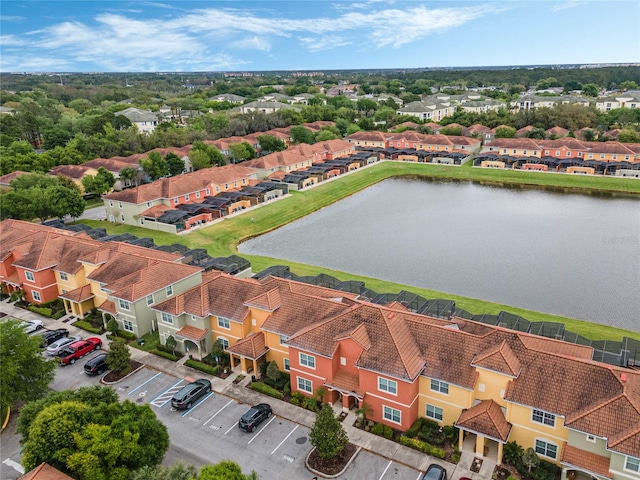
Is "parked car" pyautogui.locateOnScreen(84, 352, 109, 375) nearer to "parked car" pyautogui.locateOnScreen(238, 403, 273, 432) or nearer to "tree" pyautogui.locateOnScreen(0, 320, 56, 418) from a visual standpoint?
"tree" pyautogui.locateOnScreen(0, 320, 56, 418)

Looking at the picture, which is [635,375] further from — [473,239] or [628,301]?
[473,239]

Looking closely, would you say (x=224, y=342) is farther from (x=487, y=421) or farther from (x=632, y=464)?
(x=632, y=464)

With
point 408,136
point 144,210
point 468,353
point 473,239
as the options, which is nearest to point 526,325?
point 468,353

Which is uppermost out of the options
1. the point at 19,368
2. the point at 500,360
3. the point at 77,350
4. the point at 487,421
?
the point at 500,360

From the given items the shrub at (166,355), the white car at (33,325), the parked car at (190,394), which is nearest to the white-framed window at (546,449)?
the parked car at (190,394)

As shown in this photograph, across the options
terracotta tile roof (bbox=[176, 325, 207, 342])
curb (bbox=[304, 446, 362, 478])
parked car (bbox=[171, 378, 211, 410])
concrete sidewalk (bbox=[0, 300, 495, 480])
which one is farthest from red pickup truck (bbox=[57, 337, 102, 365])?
curb (bbox=[304, 446, 362, 478])

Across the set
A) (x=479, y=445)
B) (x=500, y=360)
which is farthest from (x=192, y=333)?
(x=500, y=360)
